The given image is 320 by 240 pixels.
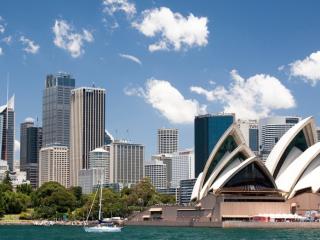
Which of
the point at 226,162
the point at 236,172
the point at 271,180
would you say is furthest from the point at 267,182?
the point at 226,162

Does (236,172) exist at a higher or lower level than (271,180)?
higher

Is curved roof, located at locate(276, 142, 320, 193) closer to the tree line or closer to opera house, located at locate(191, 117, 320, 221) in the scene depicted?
opera house, located at locate(191, 117, 320, 221)

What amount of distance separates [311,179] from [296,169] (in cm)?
234

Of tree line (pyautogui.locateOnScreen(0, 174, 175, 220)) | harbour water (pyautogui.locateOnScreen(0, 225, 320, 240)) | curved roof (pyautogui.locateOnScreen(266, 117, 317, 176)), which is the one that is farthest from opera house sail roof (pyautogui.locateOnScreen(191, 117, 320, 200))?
tree line (pyautogui.locateOnScreen(0, 174, 175, 220))

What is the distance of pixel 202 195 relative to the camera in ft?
352

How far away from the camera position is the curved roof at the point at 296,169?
98625 mm

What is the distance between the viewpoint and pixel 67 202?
482ft

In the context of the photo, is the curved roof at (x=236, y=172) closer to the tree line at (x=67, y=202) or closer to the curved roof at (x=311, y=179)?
the curved roof at (x=311, y=179)

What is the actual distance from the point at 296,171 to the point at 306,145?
16.6 ft

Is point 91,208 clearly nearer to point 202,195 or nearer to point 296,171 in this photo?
point 202,195

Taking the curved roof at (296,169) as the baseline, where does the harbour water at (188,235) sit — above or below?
below

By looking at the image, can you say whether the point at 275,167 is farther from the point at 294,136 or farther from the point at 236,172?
the point at 236,172

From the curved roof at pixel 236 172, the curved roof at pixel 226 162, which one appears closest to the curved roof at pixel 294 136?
the curved roof at pixel 236 172

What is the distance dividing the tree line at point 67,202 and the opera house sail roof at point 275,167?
38179 mm
